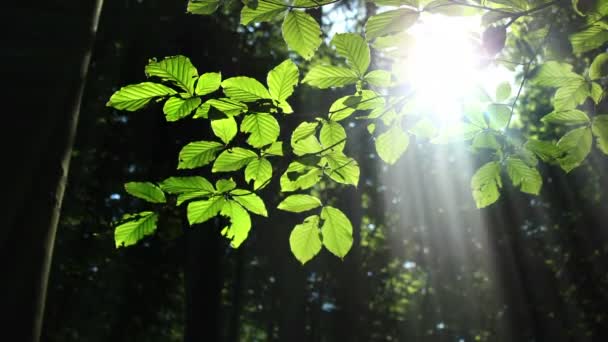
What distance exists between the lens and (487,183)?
1.31 m

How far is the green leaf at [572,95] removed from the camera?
54.0 inches

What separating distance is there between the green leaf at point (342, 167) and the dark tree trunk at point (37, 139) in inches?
25.6

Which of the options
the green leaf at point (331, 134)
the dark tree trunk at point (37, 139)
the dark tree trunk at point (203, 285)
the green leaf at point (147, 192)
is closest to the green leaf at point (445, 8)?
the green leaf at point (331, 134)

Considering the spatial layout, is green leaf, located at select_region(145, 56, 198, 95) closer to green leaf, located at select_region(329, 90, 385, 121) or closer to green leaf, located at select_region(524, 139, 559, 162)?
green leaf, located at select_region(329, 90, 385, 121)

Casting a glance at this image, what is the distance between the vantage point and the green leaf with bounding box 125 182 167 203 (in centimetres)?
111

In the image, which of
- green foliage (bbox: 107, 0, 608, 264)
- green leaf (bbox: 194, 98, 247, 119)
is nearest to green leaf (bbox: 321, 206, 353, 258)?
green foliage (bbox: 107, 0, 608, 264)

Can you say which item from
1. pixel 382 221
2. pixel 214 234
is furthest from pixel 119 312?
pixel 382 221

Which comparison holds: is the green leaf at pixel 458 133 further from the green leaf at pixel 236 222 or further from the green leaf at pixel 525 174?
the green leaf at pixel 236 222

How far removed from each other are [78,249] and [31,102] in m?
7.16

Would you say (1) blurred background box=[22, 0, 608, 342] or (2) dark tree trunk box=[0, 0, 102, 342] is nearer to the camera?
(2) dark tree trunk box=[0, 0, 102, 342]

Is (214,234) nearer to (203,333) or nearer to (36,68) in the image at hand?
(203,333)

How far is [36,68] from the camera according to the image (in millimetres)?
1085

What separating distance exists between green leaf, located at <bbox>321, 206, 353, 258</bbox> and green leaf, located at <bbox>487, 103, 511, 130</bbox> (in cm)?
53

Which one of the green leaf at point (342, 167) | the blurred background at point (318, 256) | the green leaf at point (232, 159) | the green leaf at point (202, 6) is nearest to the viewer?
the green leaf at point (202, 6)
